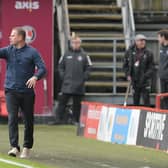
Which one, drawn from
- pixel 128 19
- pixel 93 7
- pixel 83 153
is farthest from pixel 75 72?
pixel 83 153

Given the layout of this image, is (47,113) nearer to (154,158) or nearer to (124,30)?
(124,30)

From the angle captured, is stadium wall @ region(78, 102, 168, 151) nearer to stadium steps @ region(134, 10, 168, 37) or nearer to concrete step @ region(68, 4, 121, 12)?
concrete step @ region(68, 4, 121, 12)

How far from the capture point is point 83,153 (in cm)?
1222

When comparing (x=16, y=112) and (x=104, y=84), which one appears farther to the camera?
(x=104, y=84)

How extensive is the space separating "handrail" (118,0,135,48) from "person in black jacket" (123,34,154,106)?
245 centimetres

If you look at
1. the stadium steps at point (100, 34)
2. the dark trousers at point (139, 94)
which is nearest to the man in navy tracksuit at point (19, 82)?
the dark trousers at point (139, 94)

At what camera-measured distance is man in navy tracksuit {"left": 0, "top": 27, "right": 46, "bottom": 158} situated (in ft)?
36.3

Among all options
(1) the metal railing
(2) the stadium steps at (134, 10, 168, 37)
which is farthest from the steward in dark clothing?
(2) the stadium steps at (134, 10, 168, 37)

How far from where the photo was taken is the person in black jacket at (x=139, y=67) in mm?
16406

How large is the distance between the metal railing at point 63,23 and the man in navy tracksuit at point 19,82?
24.5ft

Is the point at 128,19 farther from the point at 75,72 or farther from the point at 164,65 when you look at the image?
the point at 164,65

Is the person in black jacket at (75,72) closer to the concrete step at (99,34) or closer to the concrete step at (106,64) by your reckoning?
the concrete step at (106,64)

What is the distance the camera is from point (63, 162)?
35.8ft

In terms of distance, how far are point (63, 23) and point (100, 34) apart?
40.2 inches
